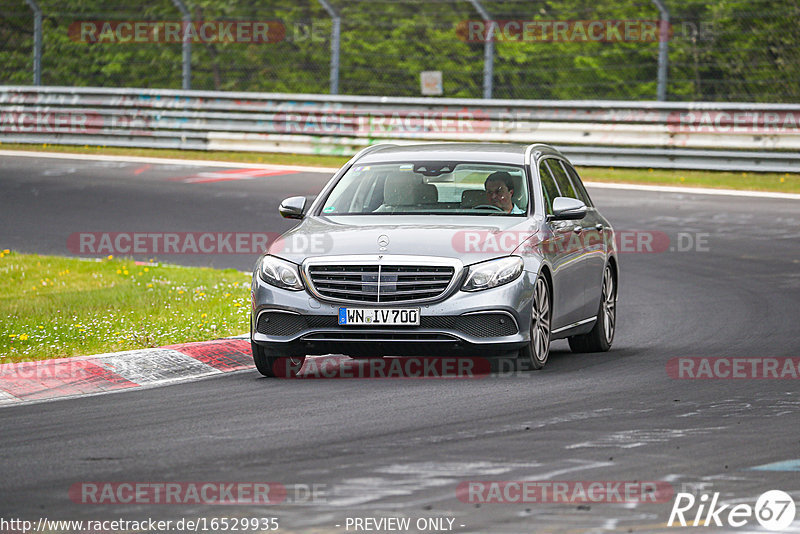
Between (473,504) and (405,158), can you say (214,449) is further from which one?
(405,158)

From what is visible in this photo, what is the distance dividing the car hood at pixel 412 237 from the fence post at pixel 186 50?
18.0 meters

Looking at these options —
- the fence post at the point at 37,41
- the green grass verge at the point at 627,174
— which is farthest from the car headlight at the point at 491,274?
the fence post at the point at 37,41

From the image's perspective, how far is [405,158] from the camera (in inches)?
456

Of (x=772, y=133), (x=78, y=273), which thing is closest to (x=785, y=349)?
(x=78, y=273)

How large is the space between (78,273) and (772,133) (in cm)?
1257

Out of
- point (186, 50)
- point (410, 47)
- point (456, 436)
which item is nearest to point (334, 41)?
point (186, 50)

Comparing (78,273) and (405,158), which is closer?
(405,158)

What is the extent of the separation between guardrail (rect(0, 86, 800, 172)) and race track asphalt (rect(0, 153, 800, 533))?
10888mm

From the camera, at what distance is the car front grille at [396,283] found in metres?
9.98

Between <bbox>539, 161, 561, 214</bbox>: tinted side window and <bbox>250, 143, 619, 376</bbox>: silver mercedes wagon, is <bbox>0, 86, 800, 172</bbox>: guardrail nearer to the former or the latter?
<bbox>539, 161, 561, 214</bbox>: tinted side window

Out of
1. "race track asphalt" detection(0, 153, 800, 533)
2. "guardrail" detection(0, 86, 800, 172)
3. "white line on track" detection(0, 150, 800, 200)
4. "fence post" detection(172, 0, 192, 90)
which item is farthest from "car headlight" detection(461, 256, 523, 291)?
"fence post" detection(172, 0, 192, 90)

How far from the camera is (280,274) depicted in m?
10.2

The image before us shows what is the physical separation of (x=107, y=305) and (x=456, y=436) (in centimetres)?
637

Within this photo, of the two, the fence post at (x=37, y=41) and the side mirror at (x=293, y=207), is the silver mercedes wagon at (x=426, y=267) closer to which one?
the side mirror at (x=293, y=207)
